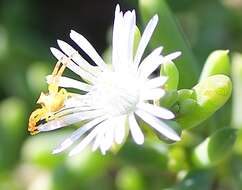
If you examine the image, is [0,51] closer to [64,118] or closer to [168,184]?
[168,184]

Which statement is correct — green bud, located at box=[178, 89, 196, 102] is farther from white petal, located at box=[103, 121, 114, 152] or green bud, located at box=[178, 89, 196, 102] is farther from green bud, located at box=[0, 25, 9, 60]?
green bud, located at box=[0, 25, 9, 60]

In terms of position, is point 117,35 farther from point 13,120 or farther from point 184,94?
point 13,120

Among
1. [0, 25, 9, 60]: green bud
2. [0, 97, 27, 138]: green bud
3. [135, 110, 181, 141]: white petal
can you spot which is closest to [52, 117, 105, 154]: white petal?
[135, 110, 181, 141]: white petal

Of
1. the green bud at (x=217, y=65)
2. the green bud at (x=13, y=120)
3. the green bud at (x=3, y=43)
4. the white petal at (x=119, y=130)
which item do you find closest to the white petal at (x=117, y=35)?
the white petal at (x=119, y=130)

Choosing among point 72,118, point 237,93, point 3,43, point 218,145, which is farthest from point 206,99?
point 3,43

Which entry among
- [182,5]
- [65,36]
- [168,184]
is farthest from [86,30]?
[168,184]
